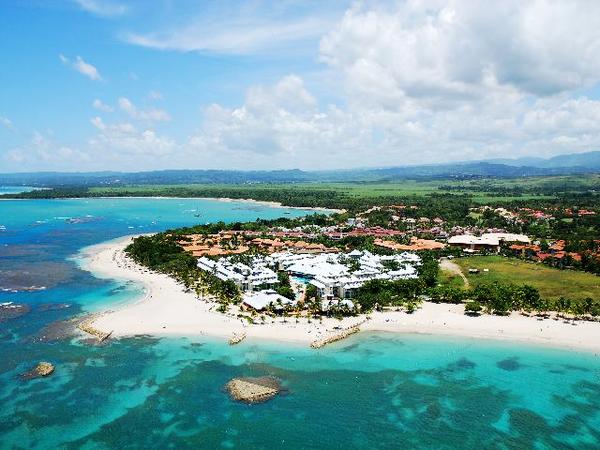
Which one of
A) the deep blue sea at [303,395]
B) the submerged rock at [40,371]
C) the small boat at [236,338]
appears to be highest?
the submerged rock at [40,371]

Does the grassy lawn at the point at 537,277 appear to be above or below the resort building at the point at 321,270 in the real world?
below

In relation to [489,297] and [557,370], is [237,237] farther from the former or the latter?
[557,370]

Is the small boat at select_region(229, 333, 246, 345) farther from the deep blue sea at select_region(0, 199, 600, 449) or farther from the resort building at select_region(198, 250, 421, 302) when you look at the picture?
the resort building at select_region(198, 250, 421, 302)

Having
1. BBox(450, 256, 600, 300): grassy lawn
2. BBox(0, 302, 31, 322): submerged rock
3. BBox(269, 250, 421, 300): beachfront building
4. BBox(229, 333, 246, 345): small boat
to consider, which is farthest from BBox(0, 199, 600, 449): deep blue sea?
BBox(450, 256, 600, 300): grassy lawn

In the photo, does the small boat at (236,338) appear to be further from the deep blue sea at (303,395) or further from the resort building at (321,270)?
the resort building at (321,270)

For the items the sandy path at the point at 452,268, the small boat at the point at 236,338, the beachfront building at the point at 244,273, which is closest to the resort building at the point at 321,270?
the beachfront building at the point at 244,273

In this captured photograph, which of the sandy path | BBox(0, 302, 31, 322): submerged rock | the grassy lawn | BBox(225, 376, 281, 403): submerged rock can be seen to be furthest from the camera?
the sandy path
